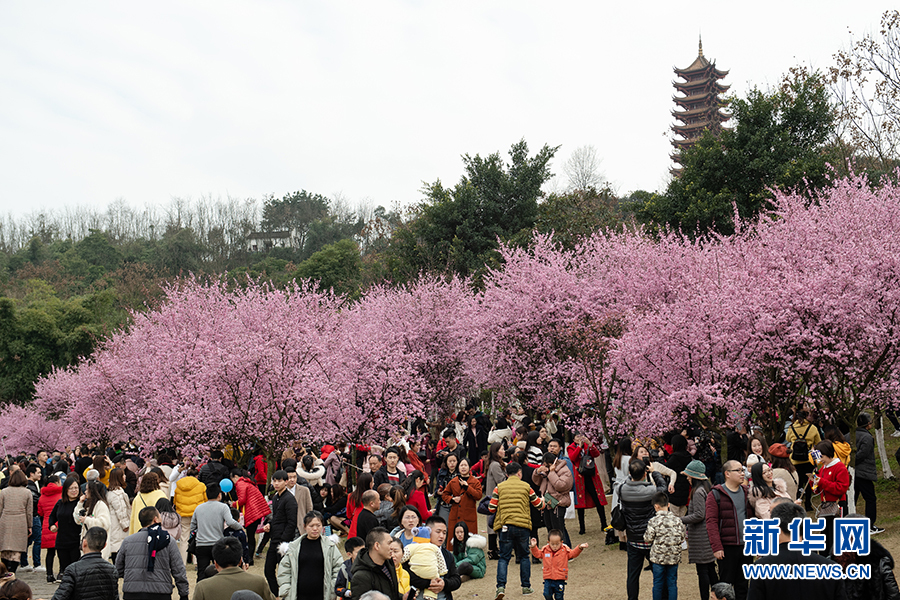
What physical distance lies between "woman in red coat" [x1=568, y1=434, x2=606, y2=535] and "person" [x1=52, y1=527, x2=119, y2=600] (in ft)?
25.4

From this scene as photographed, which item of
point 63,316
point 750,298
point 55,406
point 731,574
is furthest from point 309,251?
point 731,574

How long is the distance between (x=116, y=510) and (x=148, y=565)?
125 inches

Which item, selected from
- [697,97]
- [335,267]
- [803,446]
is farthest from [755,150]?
[697,97]

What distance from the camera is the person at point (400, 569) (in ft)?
19.0

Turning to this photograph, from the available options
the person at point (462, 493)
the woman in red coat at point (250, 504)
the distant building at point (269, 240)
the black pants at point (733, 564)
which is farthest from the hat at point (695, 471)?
the distant building at point (269, 240)

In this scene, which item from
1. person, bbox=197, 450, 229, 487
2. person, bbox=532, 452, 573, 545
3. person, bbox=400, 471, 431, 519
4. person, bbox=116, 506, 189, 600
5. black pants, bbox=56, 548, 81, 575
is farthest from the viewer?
person, bbox=197, 450, 229, 487

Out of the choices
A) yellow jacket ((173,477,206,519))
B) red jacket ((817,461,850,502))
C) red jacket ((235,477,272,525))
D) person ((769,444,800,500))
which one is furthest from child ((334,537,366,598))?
red jacket ((817,461,850,502))

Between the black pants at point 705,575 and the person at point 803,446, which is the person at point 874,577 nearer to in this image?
the black pants at point 705,575

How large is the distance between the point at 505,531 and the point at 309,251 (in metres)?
61.5

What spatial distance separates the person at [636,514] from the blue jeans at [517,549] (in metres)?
1.24

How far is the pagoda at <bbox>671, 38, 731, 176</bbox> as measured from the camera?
2420 inches

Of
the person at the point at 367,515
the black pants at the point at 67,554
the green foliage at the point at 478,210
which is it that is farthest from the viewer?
the green foliage at the point at 478,210

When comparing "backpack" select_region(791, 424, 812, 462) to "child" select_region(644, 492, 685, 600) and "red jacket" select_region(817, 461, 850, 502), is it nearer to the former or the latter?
"red jacket" select_region(817, 461, 850, 502)

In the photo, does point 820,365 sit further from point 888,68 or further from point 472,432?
point 888,68
